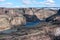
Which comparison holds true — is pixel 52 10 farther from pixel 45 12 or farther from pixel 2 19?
pixel 2 19

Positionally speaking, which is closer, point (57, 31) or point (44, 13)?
point (57, 31)

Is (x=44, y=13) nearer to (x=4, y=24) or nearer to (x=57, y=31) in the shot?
(x=4, y=24)

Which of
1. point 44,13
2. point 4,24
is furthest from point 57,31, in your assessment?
point 44,13

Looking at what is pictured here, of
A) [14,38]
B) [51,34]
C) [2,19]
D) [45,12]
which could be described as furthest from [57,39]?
[45,12]

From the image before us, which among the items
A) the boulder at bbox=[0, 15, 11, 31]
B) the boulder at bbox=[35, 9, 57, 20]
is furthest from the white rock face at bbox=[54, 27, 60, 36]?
the boulder at bbox=[35, 9, 57, 20]

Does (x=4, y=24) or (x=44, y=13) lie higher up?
(x=4, y=24)

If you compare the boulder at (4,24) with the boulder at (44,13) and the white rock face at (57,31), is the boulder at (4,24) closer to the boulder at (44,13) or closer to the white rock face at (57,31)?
the white rock face at (57,31)

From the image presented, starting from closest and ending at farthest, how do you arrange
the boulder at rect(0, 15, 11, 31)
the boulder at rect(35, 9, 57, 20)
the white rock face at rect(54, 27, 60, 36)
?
1. the white rock face at rect(54, 27, 60, 36)
2. the boulder at rect(0, 15, 11, 31)
3. the boulder at rect(35, 9, 57, 20)

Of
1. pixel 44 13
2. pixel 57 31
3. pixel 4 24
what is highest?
pixel 57 31

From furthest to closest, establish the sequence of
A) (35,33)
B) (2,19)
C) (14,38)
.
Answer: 1. (2,19)
2. (35,33)
3. (14,38)

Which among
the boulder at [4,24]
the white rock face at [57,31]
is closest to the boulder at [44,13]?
the boulder at [4,24]

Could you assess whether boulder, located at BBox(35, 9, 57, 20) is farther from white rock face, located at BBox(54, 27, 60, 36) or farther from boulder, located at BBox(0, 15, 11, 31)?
Result: white rock face, located at BBox(54, 27, 60, 36)
